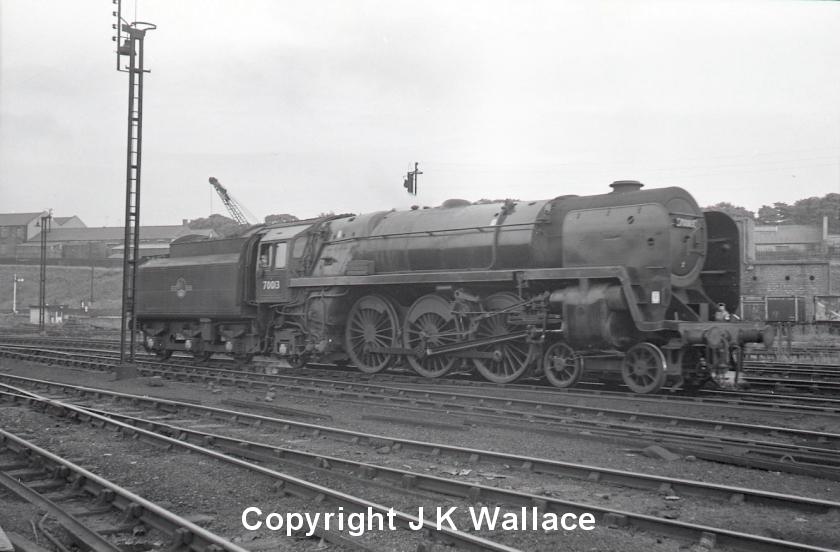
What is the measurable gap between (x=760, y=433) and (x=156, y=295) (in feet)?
51.7

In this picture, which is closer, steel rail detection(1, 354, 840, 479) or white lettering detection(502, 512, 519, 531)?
white lettering detection(502, 512, 519, 531)

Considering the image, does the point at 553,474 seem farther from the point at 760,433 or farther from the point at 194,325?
the point at 194,325

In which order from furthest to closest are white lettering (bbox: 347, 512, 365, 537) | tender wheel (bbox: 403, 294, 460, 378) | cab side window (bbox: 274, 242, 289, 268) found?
cab side window (bbox: 274, 242, 289, 268) < tender wheel (bbox: 403, 294, 460, 378) < white lettering (bbox: 347, 512, 365, 537)

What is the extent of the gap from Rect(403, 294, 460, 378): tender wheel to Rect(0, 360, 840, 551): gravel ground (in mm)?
3712

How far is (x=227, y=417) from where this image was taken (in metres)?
10.4

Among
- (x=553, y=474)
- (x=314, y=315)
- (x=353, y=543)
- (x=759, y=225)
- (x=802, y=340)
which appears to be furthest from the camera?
(x=759, y=225)

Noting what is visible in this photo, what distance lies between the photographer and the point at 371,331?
A: 1556cm

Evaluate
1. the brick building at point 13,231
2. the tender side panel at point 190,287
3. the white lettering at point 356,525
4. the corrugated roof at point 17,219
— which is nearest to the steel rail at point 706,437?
the white lettering at point 356,525

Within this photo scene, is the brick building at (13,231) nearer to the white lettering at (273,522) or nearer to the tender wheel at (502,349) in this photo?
the tender wheel at (502,349)

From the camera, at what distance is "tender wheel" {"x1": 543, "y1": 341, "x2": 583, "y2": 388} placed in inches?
492

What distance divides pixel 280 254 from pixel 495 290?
5692mm

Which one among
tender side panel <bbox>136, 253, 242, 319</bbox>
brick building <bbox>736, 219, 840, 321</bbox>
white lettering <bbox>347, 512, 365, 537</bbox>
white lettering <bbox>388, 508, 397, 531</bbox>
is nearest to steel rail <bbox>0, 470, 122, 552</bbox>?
white lettering <bbox>347, 512, 365, 537</bbox>

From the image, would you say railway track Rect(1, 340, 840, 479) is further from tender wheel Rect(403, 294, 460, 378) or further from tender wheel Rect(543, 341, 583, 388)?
tender wheel Rect(403, 294, 460, 378)

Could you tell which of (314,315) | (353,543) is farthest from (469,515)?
(314,315)
